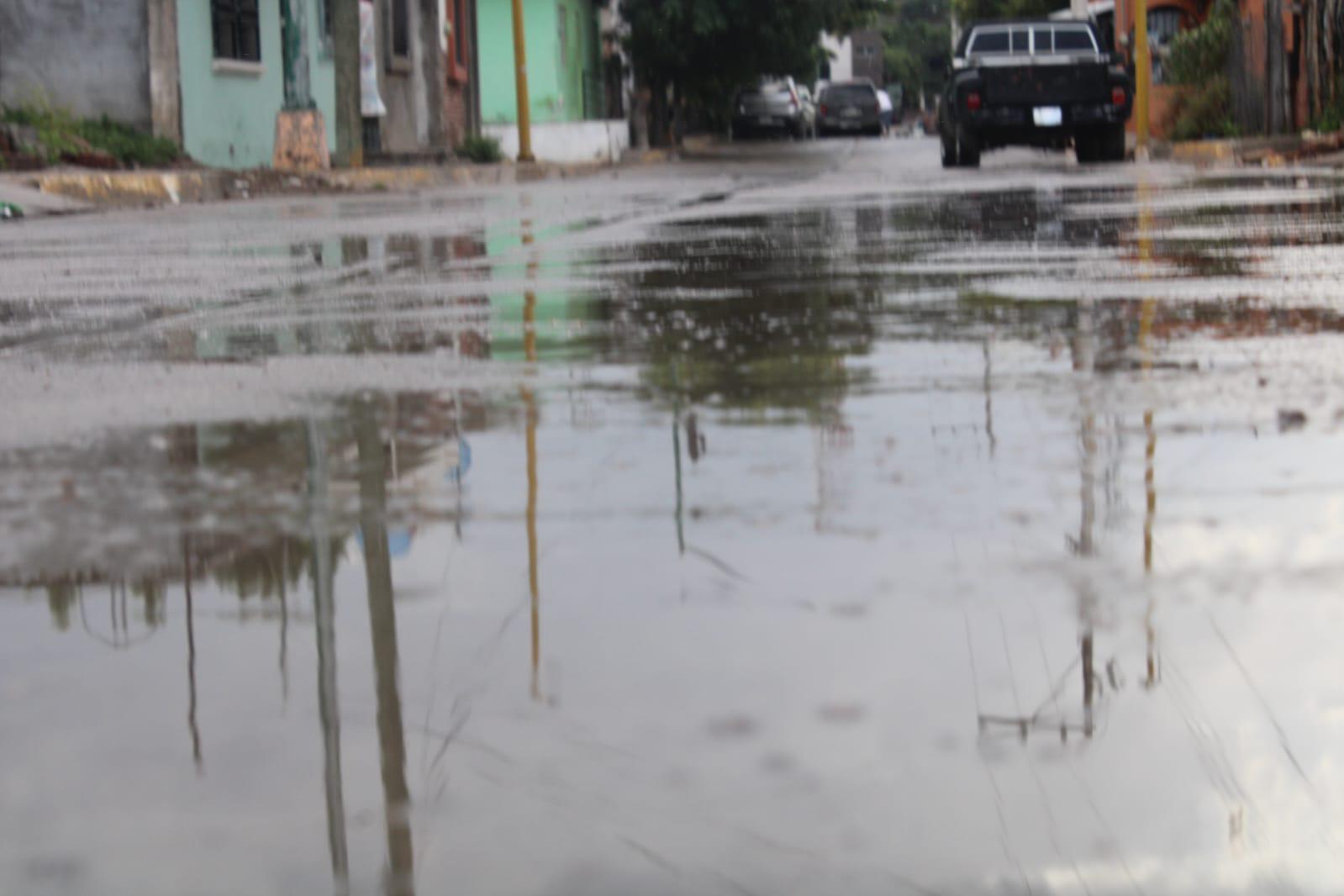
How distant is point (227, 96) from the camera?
2167 centimetres

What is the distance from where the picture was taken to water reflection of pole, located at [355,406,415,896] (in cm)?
131

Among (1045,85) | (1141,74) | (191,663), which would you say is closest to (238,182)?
(1045,85)

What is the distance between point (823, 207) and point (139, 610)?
955cm

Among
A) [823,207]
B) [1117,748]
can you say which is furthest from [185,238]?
[1117,748]

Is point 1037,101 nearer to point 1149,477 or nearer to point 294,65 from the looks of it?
point 294,65

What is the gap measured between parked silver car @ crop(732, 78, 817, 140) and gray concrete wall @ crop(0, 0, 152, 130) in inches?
1169

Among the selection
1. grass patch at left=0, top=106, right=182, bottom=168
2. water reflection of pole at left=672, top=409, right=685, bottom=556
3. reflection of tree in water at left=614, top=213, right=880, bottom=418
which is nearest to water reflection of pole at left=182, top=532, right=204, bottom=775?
water reflection of pole at left=672, top=409, right=685, bottom=556

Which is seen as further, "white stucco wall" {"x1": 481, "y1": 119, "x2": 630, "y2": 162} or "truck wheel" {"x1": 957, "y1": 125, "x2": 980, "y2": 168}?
"white stucco wall" {"x1": 481, "y1": 119, "x2": 630, "y2": 162}

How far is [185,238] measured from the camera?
973 cm

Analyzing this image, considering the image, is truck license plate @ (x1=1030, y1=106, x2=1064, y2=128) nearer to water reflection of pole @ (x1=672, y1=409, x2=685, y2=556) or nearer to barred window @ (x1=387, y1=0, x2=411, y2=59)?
barred window @ (x1=387, y1=0, x2=411, y2=59)

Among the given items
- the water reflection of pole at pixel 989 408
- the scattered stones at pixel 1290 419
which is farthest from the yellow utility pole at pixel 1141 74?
the scattered stones at pixel 1290 419

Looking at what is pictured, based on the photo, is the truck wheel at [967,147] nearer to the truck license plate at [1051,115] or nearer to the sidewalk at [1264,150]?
the truck license plate at [1051,115]

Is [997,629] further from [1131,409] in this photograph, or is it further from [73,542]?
[1131,409]

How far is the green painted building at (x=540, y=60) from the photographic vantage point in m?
35.4
